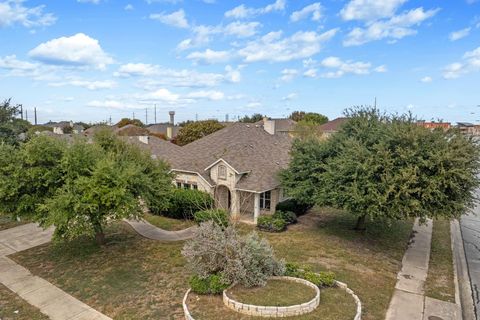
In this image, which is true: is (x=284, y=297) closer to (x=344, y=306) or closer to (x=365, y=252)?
(x=344, y=306)

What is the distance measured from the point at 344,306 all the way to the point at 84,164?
11.3 metres

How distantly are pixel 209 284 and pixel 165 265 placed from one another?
3963mm

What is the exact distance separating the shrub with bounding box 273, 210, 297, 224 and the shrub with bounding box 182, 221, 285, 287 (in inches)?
338

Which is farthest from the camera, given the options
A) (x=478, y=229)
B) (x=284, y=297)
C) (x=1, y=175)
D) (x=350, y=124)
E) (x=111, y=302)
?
(x=478, y=229)

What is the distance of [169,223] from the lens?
2070 cm

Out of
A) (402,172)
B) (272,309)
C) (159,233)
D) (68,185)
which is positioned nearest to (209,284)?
(272,309)

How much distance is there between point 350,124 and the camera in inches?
709

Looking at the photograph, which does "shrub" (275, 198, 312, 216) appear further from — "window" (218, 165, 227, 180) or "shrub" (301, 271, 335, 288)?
"shrub" (301, 271, 335, 288)

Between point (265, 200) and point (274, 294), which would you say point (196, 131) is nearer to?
point (265, 200)

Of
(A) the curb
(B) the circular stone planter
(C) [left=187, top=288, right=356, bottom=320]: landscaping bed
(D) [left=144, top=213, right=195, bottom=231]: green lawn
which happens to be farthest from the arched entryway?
(A) the curb

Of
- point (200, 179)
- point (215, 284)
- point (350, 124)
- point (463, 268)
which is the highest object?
point (350, 124)

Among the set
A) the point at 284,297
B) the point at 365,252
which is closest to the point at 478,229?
the point at 365,252

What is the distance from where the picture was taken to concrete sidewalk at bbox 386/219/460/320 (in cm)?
1073

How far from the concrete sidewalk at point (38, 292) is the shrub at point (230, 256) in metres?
3.38
